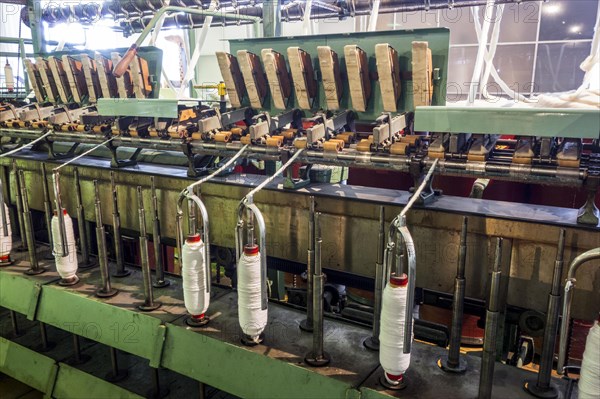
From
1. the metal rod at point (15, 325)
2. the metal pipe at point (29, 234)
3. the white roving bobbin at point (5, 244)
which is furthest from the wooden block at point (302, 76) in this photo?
the metal rod at point (15, 325)

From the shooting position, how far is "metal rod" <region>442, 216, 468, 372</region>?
50.3 inches

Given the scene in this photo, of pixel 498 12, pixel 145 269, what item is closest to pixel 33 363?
pixel 145 269

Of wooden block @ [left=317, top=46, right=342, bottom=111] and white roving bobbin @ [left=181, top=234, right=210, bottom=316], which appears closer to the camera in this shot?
white roving bobbin @ [left=181, top=234, right=210, bottom=316]

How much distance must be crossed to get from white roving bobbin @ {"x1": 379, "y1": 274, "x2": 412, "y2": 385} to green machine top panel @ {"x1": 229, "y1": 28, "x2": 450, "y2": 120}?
776 mm

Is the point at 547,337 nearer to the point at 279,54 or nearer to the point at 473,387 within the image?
the point at 473,387

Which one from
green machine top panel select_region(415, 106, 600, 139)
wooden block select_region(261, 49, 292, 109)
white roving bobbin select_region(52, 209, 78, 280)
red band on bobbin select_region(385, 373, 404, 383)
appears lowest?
red band on bobbin select_region(385, 373, 404, 383)

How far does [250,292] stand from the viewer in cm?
144

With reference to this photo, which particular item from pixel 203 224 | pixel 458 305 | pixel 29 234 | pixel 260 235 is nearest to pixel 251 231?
pixel 260 235

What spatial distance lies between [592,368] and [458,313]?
0.35 meters

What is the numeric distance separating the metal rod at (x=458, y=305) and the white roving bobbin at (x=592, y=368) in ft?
1.06

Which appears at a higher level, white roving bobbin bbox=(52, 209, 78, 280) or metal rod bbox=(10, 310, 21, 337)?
white roving bobbin bbox=(52, 209, 78, 280)

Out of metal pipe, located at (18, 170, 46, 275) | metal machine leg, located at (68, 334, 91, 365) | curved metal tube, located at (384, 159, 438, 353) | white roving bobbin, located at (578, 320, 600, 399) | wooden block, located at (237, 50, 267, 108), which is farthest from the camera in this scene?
metal pipe, located at (18, 170, 46, 275)

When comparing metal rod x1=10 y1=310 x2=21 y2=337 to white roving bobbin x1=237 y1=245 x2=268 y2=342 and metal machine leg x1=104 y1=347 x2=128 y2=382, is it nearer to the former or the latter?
metal machine leg x1=104 y1=347 x2=128 y2=382

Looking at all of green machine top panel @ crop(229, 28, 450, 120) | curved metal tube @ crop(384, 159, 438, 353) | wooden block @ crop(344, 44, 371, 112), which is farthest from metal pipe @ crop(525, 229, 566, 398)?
wooden block @ crop(344, 44, 371, 112)
